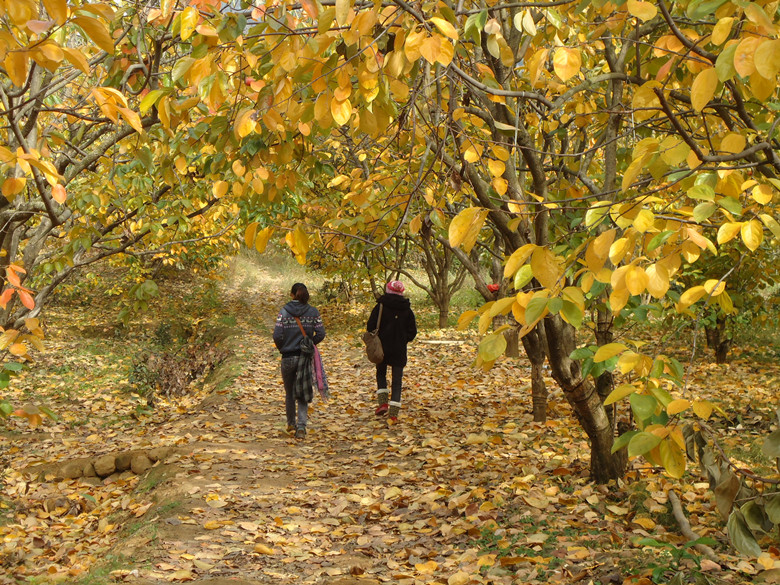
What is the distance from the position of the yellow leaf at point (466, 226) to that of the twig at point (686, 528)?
2825 mm

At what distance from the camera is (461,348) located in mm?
14148

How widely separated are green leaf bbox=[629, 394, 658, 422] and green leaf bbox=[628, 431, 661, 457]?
11 centimetres

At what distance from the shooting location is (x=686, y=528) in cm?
427

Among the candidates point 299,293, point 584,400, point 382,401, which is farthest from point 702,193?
point 382,401

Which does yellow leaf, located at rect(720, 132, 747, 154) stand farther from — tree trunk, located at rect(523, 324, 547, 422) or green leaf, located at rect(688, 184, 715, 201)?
tree trunk, located at rect(523, 324, 547, 422)

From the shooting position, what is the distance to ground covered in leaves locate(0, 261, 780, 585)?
4309mm

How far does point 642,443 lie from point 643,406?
0.19 m

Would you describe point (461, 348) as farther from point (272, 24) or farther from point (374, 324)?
point (272, 24)

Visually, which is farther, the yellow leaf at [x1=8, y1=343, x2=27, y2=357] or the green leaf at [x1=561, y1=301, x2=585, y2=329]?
the yellow leaf at [x1=8, y1=343, x2=27, y2=357]

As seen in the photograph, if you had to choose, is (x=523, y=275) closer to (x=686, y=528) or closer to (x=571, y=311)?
(x=571, y=311)

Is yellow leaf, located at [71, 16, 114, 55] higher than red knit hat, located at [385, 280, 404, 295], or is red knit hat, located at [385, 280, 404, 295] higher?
yellow leaf, located at [71, 16, 114, 55]

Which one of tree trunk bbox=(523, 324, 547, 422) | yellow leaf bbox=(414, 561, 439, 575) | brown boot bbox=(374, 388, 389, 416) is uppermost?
tree trunk bbox=(523, 324, 547, 422)

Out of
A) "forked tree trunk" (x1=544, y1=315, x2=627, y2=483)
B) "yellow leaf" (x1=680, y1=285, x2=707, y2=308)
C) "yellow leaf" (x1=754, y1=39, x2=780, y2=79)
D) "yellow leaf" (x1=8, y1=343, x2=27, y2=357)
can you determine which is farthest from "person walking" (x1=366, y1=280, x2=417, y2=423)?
"yellow leaf" (x1=754, y1=39, x2=780, y2=79)

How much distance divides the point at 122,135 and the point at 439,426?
16.6 ft
